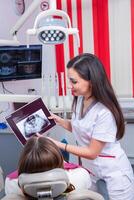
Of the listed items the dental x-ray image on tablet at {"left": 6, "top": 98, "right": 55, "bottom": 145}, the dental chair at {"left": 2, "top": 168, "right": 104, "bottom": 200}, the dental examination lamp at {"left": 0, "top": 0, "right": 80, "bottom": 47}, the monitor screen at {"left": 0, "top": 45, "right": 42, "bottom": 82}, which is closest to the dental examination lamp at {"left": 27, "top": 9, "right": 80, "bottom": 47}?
Answer: the dental examination lamp at {"left": 0, "top": 0, "right": 80, "bottom": 47}

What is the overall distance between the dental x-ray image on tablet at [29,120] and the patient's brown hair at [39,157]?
0.52 m

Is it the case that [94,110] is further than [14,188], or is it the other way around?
[94,110]

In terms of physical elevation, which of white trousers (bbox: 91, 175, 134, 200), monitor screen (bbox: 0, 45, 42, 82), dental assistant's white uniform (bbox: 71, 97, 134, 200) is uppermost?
monitor screen (bbox: 0, 45, 42, 82)

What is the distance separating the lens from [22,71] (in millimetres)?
2518

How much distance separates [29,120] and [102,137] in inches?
13.6

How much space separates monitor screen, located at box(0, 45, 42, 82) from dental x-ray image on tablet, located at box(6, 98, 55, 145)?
111 centimetres

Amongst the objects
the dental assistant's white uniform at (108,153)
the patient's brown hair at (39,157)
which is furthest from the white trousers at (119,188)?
the patient's brown hair at (39,157)

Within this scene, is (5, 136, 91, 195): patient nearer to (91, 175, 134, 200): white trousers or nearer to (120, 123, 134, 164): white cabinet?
(91, 175, 134, 200): white trousers

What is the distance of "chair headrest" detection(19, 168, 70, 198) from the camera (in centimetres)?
72

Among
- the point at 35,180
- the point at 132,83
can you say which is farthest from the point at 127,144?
the point at 35,180

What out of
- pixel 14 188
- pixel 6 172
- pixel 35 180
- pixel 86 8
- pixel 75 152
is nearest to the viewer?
pixel 35 180

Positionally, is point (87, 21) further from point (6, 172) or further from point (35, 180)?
point (35, 180)

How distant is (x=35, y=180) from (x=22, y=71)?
73.6 inches

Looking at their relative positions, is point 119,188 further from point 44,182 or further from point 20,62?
point 20,62
